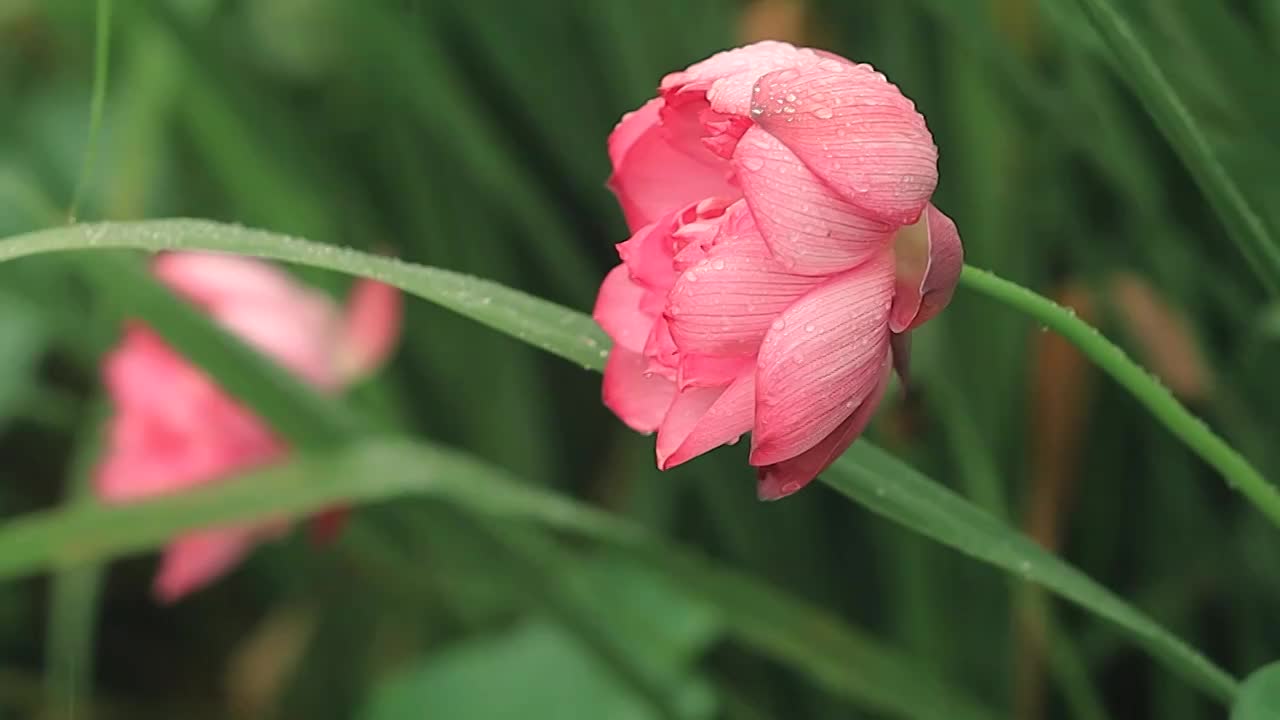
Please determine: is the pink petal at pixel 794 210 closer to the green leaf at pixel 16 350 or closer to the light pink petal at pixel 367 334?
the light pink petal at pixel 367 334

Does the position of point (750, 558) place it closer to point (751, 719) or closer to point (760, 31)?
point (751, 719)

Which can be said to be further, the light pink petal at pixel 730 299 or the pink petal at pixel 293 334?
the pink petal at pixel 293 334

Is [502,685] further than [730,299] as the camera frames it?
Yes

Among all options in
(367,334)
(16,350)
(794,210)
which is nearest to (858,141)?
(794,210)

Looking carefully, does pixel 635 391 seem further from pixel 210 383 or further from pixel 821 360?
pixel 210 383

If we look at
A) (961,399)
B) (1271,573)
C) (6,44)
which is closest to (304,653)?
(961,399)

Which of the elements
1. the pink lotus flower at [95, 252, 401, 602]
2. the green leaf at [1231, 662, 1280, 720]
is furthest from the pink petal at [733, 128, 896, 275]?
the pink lotus flower at [95, 252, 401, 602]

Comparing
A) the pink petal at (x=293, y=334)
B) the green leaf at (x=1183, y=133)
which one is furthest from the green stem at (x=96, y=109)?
the pink petal at (x=293, y=334)

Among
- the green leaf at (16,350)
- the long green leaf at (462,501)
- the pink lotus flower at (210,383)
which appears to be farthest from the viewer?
the green leaf at (16,350)
